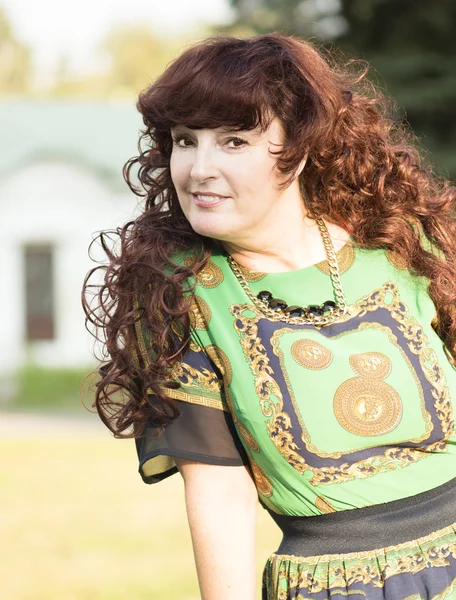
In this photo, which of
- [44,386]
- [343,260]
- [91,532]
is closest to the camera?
[343,260]

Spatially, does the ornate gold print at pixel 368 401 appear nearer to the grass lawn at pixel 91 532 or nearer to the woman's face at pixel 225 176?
the woman's face at pixel 225 176

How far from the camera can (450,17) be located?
12.0 m

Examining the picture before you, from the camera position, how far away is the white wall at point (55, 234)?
696 inches

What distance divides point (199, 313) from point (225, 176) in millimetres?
295

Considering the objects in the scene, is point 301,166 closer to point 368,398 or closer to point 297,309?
point 297,309

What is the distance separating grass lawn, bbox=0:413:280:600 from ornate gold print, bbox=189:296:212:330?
13.9ft

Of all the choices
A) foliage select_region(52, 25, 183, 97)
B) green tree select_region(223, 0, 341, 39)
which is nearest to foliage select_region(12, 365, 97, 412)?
green tree select_region(223, 0, 341, 39)

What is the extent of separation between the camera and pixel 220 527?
219 cm

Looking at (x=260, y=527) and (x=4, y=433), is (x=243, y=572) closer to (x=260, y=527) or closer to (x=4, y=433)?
(x=260, y=527)

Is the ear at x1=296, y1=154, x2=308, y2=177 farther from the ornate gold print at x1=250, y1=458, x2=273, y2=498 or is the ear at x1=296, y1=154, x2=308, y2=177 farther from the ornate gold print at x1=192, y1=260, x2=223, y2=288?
the ornate gold print at x1=250, y1=458, x2=273, y2=498

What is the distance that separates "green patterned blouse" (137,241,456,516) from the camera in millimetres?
2139

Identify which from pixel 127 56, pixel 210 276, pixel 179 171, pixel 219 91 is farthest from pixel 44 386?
pixel 127 56

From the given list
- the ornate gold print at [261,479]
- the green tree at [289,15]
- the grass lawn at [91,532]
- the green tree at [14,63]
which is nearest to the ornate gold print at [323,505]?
the ornate gold print at [261,479]

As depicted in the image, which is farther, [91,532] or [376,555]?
[91,532]
